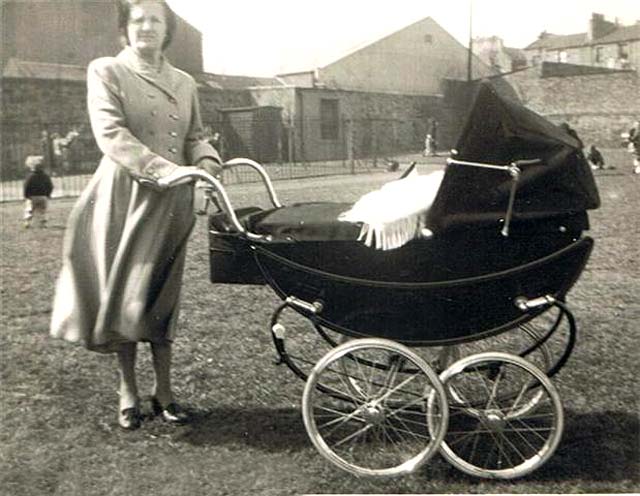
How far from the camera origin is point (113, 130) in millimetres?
2768

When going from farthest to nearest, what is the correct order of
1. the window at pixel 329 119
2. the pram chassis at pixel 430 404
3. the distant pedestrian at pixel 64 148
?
the window at pixel 329 119
the distant pedestrian at pixel 64 148
the pram chassis at pixel 430 404

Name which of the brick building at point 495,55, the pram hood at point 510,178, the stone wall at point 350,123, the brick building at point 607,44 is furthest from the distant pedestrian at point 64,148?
the pram hood at point 510,178

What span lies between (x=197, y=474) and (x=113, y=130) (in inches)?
53.3

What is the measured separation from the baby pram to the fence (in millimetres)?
11181

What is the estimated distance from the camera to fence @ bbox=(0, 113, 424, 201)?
46.6 feet

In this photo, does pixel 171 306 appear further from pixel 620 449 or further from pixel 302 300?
pixel 620 449

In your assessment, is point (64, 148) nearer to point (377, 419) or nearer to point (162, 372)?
point (162, 372)

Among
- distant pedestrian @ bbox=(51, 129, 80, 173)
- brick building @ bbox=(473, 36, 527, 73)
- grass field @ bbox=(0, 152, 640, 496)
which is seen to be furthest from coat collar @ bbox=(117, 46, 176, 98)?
distant pedestrian @ bbox=(51, 129, 80, 173)

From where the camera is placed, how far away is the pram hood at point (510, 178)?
2.43m

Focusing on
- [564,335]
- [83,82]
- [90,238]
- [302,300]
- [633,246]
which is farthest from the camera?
[83,82]

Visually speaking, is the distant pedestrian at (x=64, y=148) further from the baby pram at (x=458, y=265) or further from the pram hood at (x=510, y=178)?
the pram hood at (x=510, y=178)

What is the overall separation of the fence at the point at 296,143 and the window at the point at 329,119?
1.4 inches

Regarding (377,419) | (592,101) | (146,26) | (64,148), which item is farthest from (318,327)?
(64,148)

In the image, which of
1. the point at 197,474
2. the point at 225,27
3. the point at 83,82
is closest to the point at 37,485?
the point at 197,474
